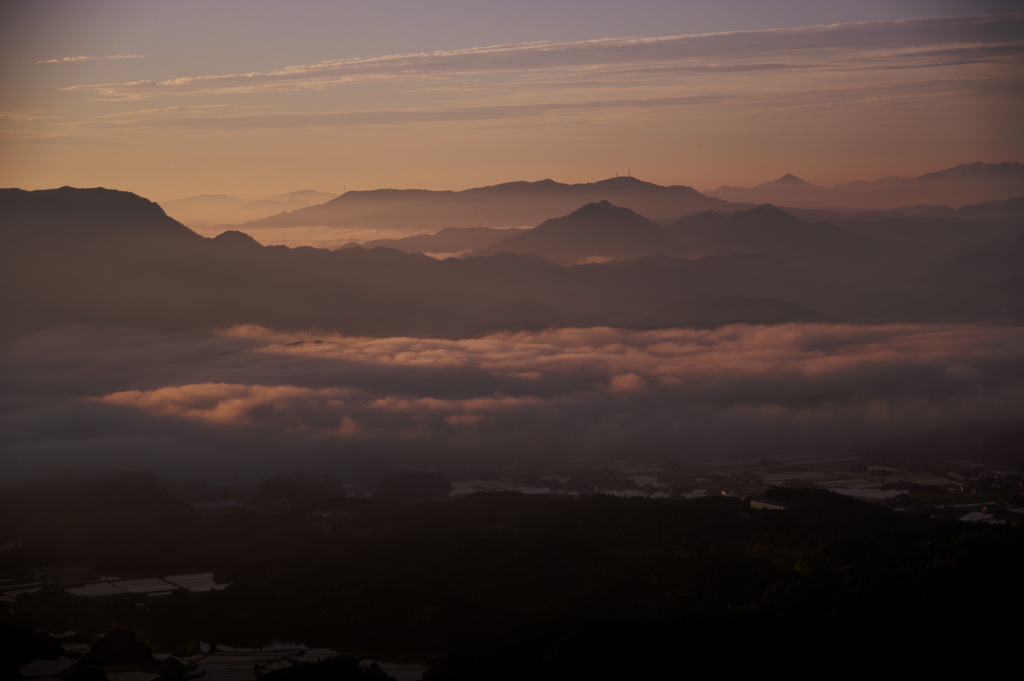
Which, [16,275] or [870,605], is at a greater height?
[16,275]

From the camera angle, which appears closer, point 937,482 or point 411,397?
point 937,482

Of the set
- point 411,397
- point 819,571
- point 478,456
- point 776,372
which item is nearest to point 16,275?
point 411,397

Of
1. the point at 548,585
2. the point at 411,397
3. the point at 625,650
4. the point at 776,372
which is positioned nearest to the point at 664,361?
the point at 776,372

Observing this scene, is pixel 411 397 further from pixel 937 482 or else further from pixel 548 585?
pixel 548 585

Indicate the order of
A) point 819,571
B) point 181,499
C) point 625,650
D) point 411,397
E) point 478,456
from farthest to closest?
1. point 411,397
2. point 478,456
3. point 181,499
4. point 819,571
5. point 625,650

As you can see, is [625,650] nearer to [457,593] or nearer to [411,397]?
[457,593]

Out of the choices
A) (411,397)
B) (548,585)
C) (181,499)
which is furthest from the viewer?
(411,397)
